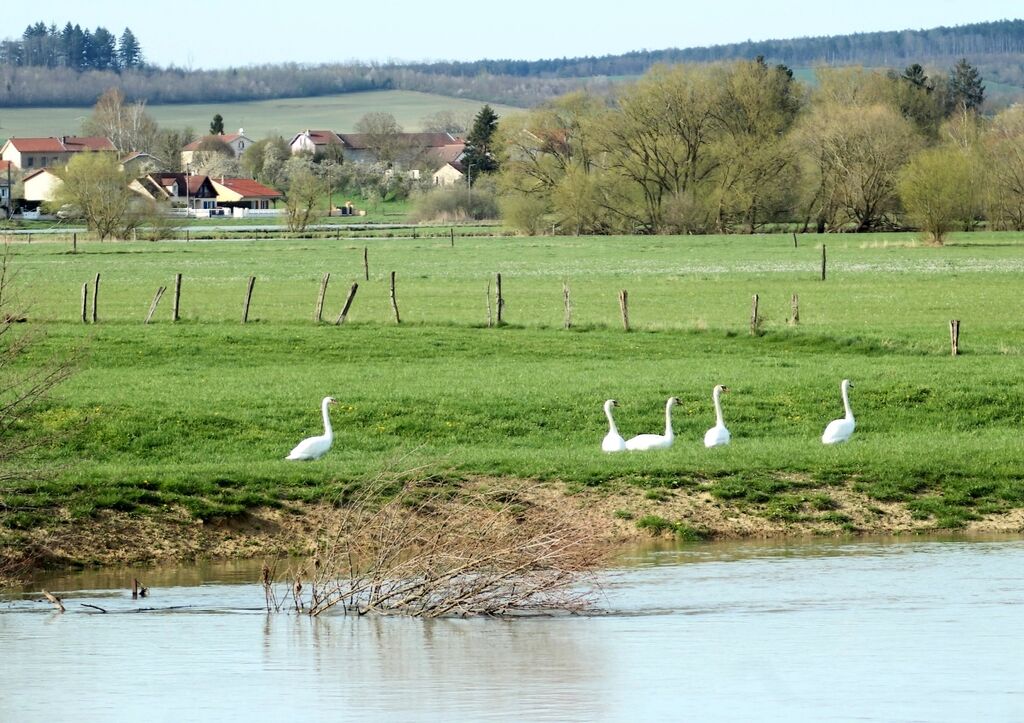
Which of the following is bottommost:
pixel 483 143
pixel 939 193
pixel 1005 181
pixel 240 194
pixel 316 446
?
pixel 240 194

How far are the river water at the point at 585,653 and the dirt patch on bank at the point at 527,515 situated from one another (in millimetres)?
689

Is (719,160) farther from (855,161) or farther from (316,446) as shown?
(316,446)

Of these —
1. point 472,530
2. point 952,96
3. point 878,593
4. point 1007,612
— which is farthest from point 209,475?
point 952,96

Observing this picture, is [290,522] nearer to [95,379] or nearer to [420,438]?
[420,438]

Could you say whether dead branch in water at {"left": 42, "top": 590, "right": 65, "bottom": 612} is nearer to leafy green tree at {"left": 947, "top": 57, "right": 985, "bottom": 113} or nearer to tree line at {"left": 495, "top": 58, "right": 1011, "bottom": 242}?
tree line at {"left": 495, "top": 58, "right": 1011, "bottom": 242}

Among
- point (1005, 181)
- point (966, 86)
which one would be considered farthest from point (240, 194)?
point (1005, 181)

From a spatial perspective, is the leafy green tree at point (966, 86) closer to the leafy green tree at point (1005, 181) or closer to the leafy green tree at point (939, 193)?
the leafy green tree at point (1005, 181)

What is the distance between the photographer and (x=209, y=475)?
2120cm

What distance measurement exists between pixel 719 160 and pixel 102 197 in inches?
1761

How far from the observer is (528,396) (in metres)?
27.1

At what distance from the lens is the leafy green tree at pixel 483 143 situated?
175 meters

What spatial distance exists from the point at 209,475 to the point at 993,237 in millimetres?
84332

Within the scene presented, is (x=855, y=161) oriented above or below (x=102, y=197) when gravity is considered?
above

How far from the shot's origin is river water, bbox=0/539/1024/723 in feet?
42.2
